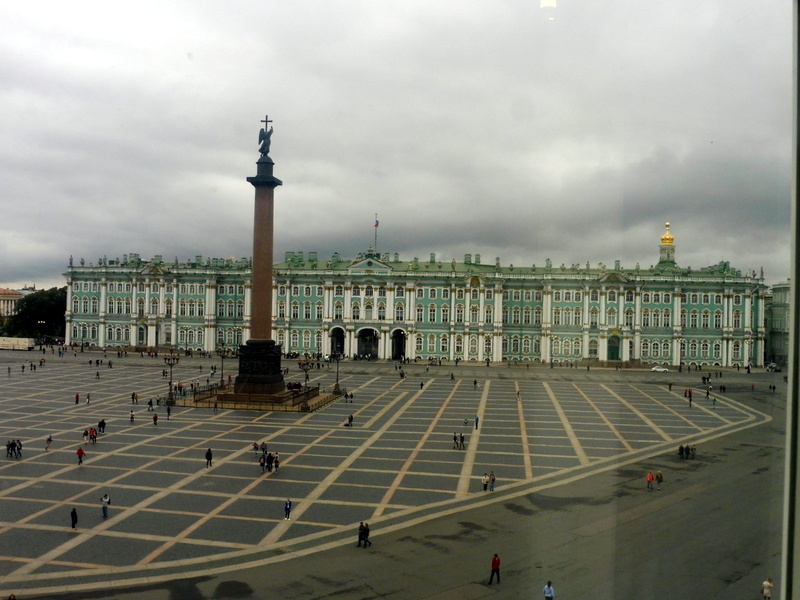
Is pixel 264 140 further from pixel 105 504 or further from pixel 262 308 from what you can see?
pixel 105 504

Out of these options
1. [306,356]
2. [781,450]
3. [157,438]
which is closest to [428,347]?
[306,356]

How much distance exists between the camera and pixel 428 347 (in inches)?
2741

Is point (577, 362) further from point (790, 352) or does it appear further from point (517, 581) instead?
point (790, 352)

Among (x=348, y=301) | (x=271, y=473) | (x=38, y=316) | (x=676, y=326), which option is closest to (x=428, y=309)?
(x=348, y=301)

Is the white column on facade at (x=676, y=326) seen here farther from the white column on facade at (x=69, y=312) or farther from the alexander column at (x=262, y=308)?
the white column on facade at (x=69, y=312)

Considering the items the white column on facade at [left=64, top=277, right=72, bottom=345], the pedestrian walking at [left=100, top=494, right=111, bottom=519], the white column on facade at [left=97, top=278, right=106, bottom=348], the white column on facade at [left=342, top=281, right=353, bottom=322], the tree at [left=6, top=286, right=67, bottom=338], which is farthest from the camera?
the tree at [left=6, top=286, right=67, bottom=338]

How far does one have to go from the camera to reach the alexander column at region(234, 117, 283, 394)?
118 feet

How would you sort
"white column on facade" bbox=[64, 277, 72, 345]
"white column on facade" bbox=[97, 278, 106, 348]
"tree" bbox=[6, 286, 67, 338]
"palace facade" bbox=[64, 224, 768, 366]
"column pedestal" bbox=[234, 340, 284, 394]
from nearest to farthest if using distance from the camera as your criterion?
"column pedestal" bbox=[234, 340, 284, 394] < "palace facade" bbox=[64, 224, 768, 366] < "white column on facade" bbox=[97, 278, 106, 348] < "white column on facade" bbox=[64, 277, 72, 345] < "tree" bbox=[6, 286, 67, 338]

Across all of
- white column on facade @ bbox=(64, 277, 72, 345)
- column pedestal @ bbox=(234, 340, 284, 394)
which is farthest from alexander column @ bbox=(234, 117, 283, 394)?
white column on facade @ bbox=(64, 277, 72, 345)

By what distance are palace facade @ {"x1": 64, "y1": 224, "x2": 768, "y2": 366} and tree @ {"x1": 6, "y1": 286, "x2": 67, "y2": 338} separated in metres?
18.9

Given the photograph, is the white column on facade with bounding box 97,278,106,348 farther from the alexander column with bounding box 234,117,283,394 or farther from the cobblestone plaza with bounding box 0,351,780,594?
the alexander column with bounding box 234,117,283,394

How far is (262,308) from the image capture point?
36.0 meters

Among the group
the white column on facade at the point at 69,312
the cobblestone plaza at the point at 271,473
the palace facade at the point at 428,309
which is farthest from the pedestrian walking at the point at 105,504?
the white column on facade at the point at 69,312

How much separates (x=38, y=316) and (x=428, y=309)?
2331 inches
